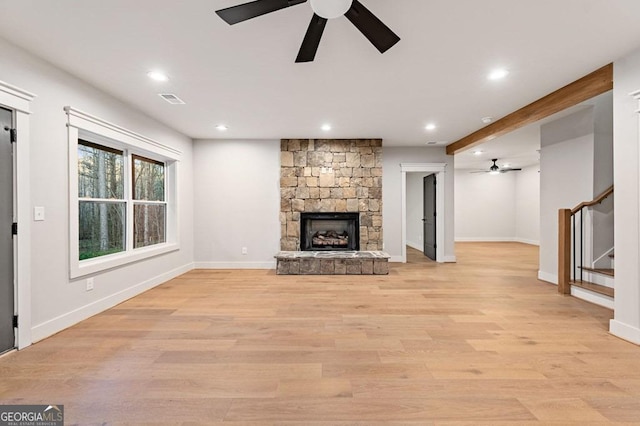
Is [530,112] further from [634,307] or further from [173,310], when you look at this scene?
[173,310]

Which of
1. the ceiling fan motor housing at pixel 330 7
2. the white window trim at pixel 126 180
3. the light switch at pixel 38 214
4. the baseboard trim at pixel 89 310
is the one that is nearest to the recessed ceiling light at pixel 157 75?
the white window trim at pixel 126 180

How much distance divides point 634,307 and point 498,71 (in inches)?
95.1

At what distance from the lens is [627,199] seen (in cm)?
262

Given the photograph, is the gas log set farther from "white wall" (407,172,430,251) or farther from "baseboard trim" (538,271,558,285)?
"white wall" (407,172,430,251)

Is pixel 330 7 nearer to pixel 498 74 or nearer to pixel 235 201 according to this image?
pixel 498 74

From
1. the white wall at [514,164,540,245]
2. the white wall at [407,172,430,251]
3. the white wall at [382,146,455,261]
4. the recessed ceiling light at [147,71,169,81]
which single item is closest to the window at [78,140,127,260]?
the recessed ceiling light at [147,71,169,81]

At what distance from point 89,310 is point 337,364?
2779mm

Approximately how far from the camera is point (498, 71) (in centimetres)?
293

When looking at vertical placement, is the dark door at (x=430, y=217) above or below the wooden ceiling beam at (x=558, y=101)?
below

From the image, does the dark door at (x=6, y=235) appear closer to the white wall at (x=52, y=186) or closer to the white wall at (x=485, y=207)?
the white wall at (x=52, y=186)

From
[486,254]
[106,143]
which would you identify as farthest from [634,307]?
[106,143]

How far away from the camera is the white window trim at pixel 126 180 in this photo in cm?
299

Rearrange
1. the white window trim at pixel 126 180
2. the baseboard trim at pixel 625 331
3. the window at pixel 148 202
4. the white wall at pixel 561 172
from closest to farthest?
the baseboard trim at pixel 625 331 < the white window trim at pixel 126 180 < the white wall at pixel 561 172 < the window at pixel 148 202

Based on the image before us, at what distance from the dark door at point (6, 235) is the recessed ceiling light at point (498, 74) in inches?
169
